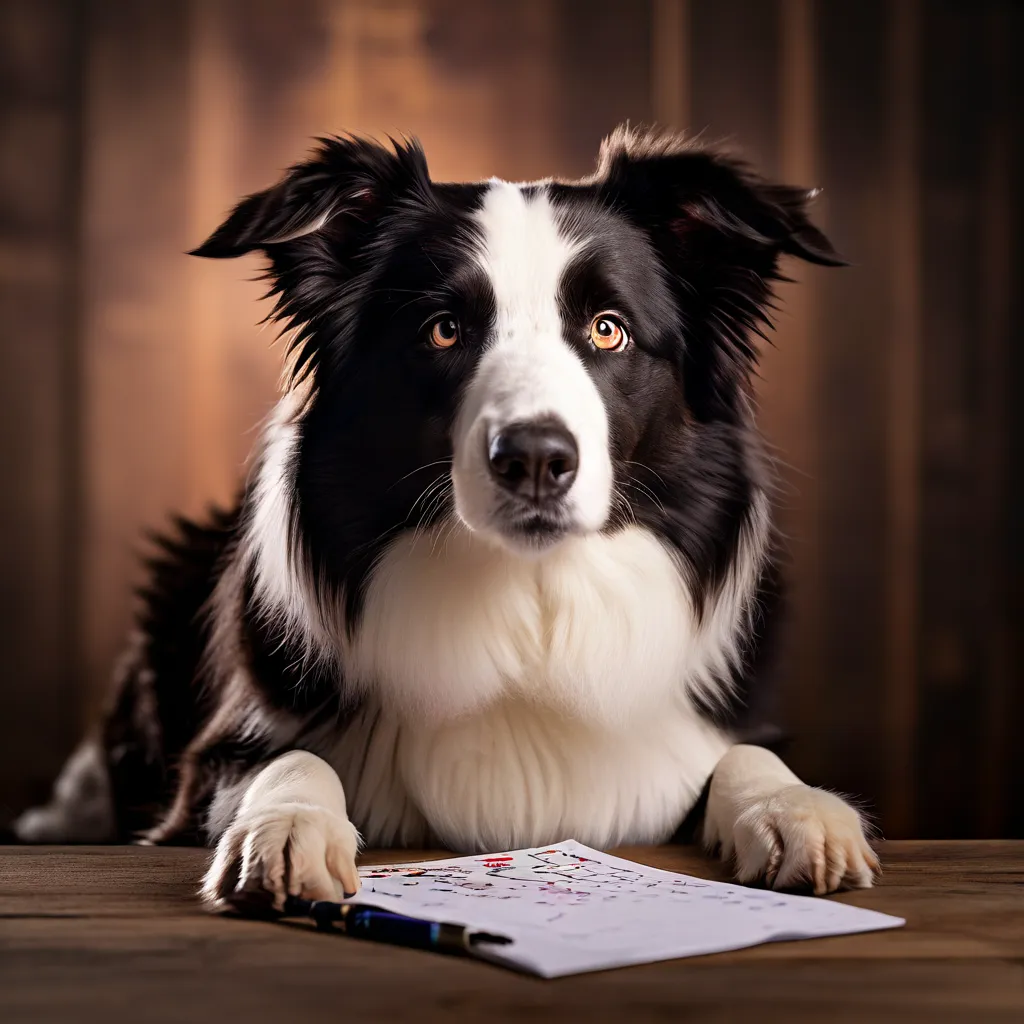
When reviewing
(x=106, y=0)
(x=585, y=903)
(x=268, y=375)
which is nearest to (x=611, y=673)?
(x=585, y=903)

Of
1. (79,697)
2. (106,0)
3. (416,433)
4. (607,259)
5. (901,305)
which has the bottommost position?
(79,697)

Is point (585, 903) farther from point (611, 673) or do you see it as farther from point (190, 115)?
point (190, 115)

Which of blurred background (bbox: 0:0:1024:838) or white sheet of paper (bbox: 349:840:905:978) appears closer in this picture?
white sheet of paper (bbox: 349:840:905:978)

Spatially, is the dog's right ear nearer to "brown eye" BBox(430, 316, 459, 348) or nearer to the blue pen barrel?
"brown eye" BBox(430, 316, 459, 348)

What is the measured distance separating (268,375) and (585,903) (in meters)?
2.73

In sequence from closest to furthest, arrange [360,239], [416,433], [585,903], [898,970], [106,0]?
1. [898,970]
2. [585,903]
3. [416,433]
4. [360,239]
5. [106,0]

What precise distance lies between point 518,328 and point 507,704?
0.50 m

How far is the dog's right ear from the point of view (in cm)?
151

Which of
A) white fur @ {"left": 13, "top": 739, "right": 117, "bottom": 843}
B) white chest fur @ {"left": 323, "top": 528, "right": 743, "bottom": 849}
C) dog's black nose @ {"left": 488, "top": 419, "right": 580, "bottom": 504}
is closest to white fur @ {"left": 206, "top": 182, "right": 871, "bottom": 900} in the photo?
white chest fur @ {"left": 323, "top": 528, "right": 743, "bottom": 849}

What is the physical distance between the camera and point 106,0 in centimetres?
357

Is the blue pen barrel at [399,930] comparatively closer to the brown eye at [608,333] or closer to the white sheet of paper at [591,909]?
the white sheet of paper at [591,909]

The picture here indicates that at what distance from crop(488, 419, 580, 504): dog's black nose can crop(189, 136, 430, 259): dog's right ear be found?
416mm

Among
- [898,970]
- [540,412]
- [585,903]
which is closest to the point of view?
[898,970]

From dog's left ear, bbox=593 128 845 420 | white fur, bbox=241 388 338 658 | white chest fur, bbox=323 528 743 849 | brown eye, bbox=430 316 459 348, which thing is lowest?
white chest fur, bbox=323 528 743 849
